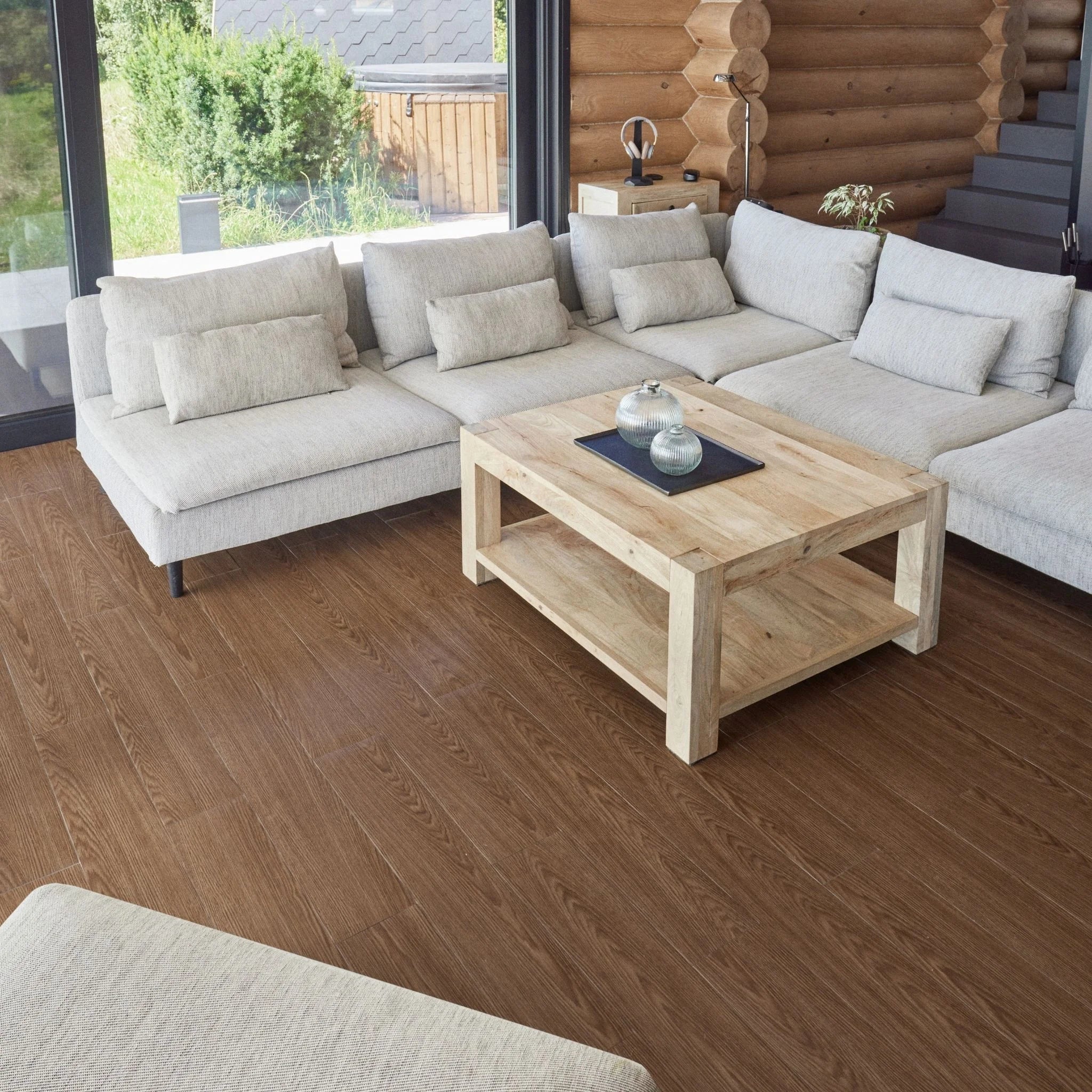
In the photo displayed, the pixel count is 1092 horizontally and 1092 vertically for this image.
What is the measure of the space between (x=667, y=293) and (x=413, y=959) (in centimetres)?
289

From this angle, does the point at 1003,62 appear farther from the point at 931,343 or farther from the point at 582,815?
the point at 582,815

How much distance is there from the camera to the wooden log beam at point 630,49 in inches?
205

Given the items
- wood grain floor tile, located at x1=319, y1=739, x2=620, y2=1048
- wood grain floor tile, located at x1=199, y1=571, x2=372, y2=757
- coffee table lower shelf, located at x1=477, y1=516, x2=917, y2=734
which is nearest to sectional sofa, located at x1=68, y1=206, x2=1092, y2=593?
wood grain floor tile, located at x1=199, y1=571, x2=372, y2=757

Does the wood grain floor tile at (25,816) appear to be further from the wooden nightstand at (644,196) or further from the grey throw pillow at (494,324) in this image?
the wooden nightstand at (644,196)

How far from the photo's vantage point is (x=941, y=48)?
638cm

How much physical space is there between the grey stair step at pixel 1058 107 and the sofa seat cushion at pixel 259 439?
4814 millimetres

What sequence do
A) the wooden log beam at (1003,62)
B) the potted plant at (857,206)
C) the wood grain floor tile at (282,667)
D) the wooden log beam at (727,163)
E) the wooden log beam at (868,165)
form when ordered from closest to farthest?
the wood grain floor tile at (282,667), the potted plant at (857,206), the wooden log beam at (727,163), the wooden log beam at (868,165), the wooden log beam at (1003,62)

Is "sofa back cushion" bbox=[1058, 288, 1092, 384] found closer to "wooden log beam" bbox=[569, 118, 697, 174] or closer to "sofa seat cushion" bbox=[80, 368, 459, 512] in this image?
"sofa seat cushion" bbox=[80, 368, 459, 512]

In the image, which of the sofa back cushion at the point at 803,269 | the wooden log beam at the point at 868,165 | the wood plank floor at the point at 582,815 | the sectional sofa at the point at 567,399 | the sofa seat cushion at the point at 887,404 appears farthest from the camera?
the wooden log beam at the point at 868,165

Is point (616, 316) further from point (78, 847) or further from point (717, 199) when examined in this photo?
point (78, 847)

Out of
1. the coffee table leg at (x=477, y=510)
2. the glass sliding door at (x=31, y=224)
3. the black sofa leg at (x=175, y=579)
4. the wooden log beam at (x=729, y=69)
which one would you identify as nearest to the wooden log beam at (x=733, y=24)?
the wooden log beam at (x=729, y=69)

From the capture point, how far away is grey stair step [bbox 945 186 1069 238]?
6.04m

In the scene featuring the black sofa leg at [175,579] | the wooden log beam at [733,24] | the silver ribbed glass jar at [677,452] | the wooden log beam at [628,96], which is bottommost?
the black sofa leg at [175,579]

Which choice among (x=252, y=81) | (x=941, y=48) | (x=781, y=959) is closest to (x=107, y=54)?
(x=252, y=81)
